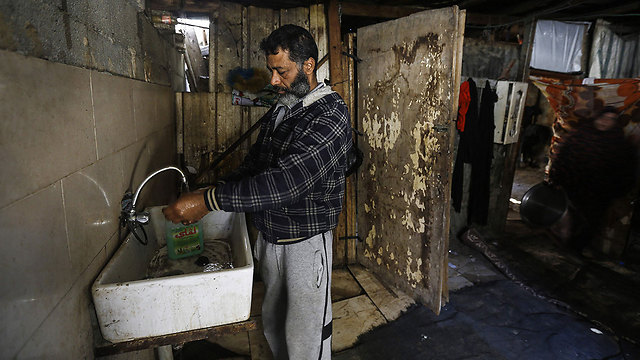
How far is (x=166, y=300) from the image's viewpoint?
1199mm

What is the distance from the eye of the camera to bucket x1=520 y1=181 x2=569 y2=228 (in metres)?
4.45

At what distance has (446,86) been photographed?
2455mm

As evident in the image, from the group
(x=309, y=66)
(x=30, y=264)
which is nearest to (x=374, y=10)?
(x=309, y=66)

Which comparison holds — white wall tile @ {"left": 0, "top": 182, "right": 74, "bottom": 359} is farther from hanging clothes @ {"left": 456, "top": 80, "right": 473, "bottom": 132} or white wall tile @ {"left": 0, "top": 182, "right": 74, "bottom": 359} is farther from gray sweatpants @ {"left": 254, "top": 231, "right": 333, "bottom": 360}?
hanging clothes @ {"left": 456, "top": 80, "right": 473, "bottom": 132}

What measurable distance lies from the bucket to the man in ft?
13.3

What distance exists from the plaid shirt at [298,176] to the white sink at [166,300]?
285 millimetres

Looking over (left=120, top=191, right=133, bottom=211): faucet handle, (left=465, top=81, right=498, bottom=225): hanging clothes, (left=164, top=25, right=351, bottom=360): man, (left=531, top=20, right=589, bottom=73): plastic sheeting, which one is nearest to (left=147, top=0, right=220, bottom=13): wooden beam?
(left=164, top=25, right=351, bottom=360): man

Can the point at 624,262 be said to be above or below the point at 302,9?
below

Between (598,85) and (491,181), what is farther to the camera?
(491,181)

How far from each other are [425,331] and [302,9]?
325 centimetres

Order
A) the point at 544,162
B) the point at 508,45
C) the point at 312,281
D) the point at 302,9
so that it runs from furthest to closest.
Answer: the point at 544,162 < the point at 508,45 < the point at 302,9 < the point at 312,281

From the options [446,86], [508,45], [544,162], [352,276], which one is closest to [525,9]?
[508,45]

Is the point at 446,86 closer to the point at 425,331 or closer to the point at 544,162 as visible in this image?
the point at 425,331

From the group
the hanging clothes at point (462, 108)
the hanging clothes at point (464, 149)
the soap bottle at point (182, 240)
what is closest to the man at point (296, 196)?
the soap bottle at point (182, 240)
